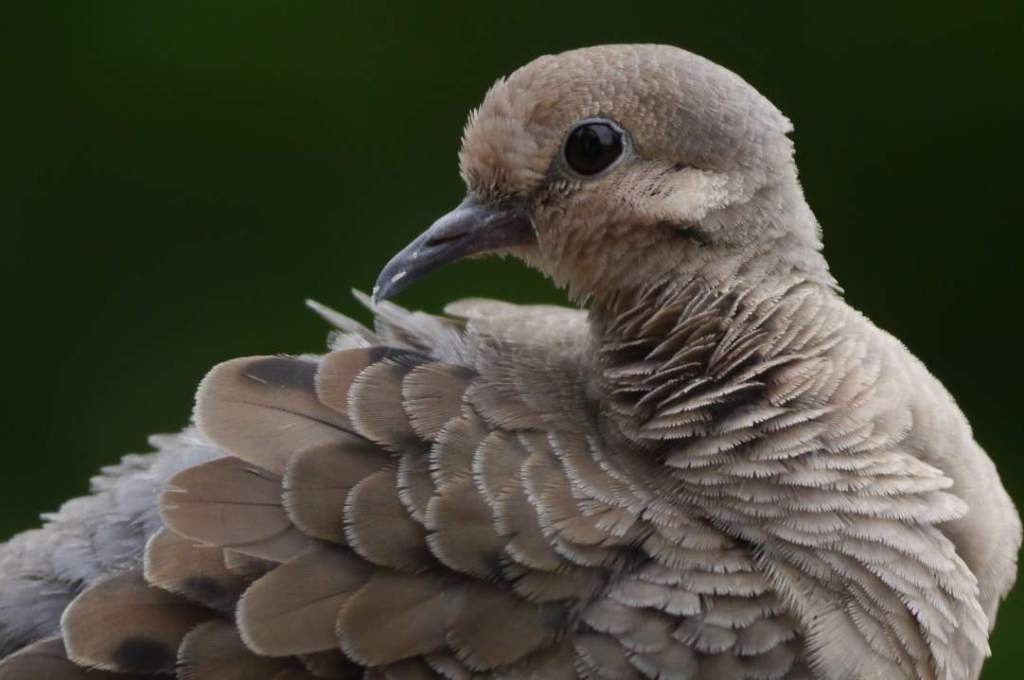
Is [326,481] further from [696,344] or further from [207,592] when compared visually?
[696,344]

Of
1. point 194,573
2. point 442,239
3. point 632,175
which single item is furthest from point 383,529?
point 632,175

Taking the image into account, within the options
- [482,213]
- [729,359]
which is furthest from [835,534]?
[482,213]

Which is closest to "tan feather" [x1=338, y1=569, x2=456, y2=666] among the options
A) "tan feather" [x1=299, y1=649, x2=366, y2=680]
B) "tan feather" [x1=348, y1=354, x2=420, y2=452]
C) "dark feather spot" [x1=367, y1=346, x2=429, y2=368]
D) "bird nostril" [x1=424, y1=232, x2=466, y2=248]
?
"tan feather" [x1=299, y1=649, x2=366, y2=680]

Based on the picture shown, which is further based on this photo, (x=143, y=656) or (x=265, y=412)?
(x=265, y=412)

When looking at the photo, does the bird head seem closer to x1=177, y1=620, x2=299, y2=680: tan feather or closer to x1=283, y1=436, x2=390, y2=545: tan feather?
x1=283, y1=436, x2=390, y2=545: tan feather

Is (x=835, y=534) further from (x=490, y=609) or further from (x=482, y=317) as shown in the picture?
(x=482, y=317)

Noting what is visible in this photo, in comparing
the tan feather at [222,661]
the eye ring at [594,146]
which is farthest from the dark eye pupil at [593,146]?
the tan feather at [222,661]
